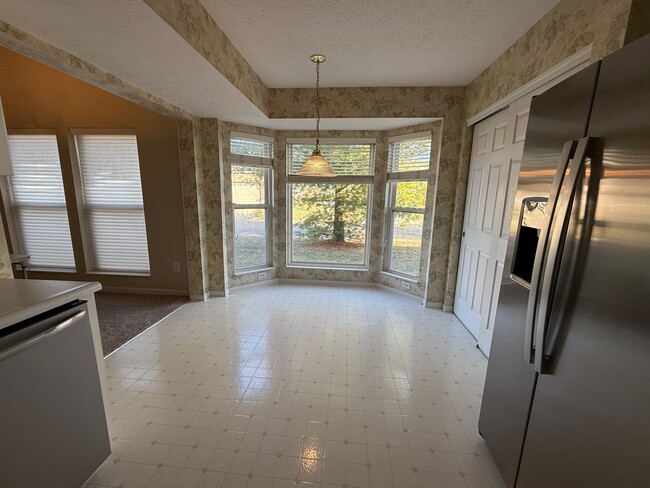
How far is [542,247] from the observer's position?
1.06 meters

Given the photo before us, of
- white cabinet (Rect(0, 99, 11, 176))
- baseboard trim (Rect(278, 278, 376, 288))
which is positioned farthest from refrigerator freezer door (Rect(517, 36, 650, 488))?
baseboard trim (Rect(278, 278, 376, 288))

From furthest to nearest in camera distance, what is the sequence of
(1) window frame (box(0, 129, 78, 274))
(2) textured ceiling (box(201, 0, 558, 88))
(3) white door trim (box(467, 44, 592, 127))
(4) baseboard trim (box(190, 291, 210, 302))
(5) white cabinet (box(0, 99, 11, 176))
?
1. (4) baseboard trim (box(190, 291, 210, 302))
2. (1) window frame (box(0, 129, 78, 274))
3. (2) textured ceiling (box(201, 0, 558, 88))
4. (3) white door trim (box(467, 44, 592, 127))
5. (5) white cabinet (box(0, 99, 11, 176))

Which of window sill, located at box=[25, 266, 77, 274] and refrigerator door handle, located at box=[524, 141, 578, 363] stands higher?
refrigerator door handle, located at box=[524, 141, 578, 363]

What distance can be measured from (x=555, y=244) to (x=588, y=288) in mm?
171

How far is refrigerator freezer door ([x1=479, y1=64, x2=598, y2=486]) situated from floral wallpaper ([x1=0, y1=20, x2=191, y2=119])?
2.77 meters

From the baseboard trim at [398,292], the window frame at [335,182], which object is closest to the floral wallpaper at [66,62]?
the window frame at [335,182]

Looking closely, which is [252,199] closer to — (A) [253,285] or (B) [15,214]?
(A) [253,285]

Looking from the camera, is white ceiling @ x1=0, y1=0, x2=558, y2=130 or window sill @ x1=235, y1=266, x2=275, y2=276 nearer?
white ceiling @ x1=0, y1=0, x2=558, y2=130

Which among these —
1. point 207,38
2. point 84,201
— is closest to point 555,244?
point 207,38

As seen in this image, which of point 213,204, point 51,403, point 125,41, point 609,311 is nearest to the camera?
point 609,311

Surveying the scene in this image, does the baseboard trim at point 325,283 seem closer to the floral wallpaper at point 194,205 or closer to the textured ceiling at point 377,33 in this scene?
the floral wallpaper at point 194,205

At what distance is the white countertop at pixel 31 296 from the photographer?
1007 mm

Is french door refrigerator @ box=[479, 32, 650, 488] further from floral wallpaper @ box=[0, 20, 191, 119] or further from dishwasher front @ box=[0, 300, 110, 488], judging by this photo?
floral wallpaper @ box=[0, 20, 191, 119]

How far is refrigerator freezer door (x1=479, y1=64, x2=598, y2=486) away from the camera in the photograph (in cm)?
104
